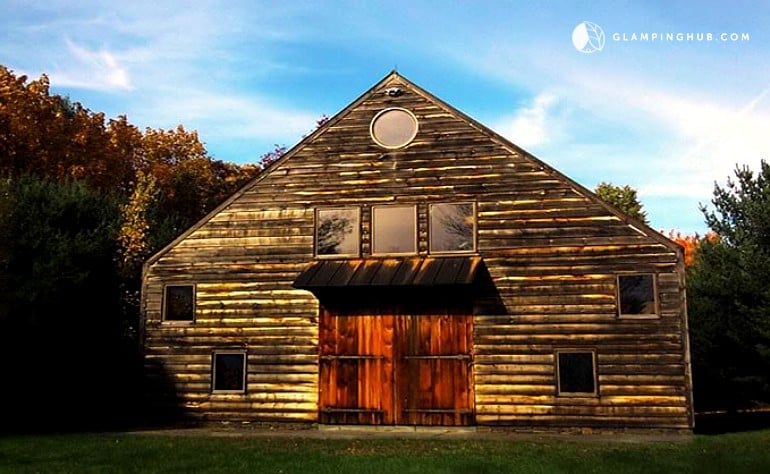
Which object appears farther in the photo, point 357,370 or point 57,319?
point 57,319

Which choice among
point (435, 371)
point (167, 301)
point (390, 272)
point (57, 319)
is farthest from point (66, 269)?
point (435, 371)

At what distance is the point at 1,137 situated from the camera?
37219 mm

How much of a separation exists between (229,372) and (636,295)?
10718 millimetres

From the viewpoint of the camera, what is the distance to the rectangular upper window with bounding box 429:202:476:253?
19516mm

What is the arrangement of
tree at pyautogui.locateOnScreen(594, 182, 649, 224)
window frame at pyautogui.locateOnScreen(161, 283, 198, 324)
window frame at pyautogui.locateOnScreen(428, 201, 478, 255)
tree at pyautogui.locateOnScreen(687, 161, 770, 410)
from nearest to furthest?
window frame at pyautogui.locateOnScreen(428, 201, 478, 255)
window frame at pyautogui.locateOnScreen(161, 283, 198, 324)
tree at pyautogui.locateOnScreen(687, 161, 770, 410)
tree at pyautogui.locateOnScreen(594, 182, 649, 224)

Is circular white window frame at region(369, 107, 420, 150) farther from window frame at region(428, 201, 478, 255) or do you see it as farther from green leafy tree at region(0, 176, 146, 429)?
green leafy tree at region(0, 176, 146, 429)

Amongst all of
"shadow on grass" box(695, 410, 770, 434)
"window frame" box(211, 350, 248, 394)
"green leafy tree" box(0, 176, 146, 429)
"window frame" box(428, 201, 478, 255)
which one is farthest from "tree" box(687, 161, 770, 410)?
"green leafy tree" box(0, 176, 146, 429)

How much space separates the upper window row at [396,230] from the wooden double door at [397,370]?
1758 millimetres

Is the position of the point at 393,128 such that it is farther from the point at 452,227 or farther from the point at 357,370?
the point at 357,370

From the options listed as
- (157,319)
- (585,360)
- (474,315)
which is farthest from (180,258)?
(585,360)

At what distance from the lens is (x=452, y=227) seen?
19.7m

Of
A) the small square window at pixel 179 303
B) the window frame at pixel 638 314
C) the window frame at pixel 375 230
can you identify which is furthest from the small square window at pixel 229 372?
the window frame at pixel 638 314

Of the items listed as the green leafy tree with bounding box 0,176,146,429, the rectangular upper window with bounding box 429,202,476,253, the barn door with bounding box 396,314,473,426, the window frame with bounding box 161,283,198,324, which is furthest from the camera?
the green leafy tree with bounding box 0,176,146,429

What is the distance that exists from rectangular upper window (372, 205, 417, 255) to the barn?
4 centimetres
